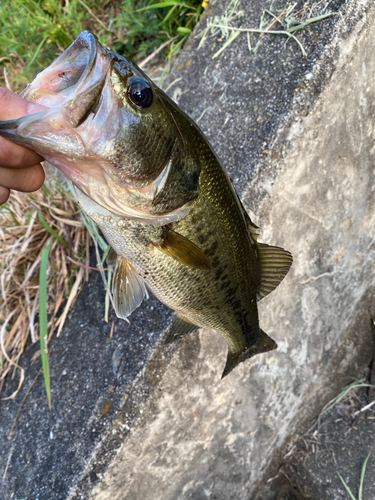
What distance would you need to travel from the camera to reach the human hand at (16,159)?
107 cm

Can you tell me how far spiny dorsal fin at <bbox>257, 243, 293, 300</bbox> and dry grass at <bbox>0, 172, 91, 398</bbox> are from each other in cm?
132

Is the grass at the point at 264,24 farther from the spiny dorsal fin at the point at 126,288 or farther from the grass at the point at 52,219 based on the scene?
the spiny dorsal fin at the point at 126,288

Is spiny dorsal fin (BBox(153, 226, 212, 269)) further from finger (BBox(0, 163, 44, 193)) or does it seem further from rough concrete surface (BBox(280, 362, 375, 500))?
rough concrete surface (BBox(280, 362, 375, 500))

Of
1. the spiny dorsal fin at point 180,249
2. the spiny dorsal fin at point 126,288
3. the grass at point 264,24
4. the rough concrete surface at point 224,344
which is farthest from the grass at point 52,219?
the spiny dorsal fin at point 180,249

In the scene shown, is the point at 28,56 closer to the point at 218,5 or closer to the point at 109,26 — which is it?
the point at 109,26

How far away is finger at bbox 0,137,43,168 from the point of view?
1.13 meters

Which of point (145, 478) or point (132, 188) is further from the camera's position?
point (145, 478)

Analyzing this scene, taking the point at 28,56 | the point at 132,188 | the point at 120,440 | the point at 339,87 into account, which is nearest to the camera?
the point at 132,188

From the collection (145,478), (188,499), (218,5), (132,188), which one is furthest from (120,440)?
(218,5)

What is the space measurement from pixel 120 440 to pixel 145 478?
277 mm

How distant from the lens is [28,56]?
337cm

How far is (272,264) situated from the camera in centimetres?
169

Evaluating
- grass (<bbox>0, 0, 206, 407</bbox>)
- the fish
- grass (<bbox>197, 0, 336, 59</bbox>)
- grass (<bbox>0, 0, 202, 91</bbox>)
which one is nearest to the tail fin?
the fish

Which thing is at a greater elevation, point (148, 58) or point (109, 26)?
point (109, 26)
